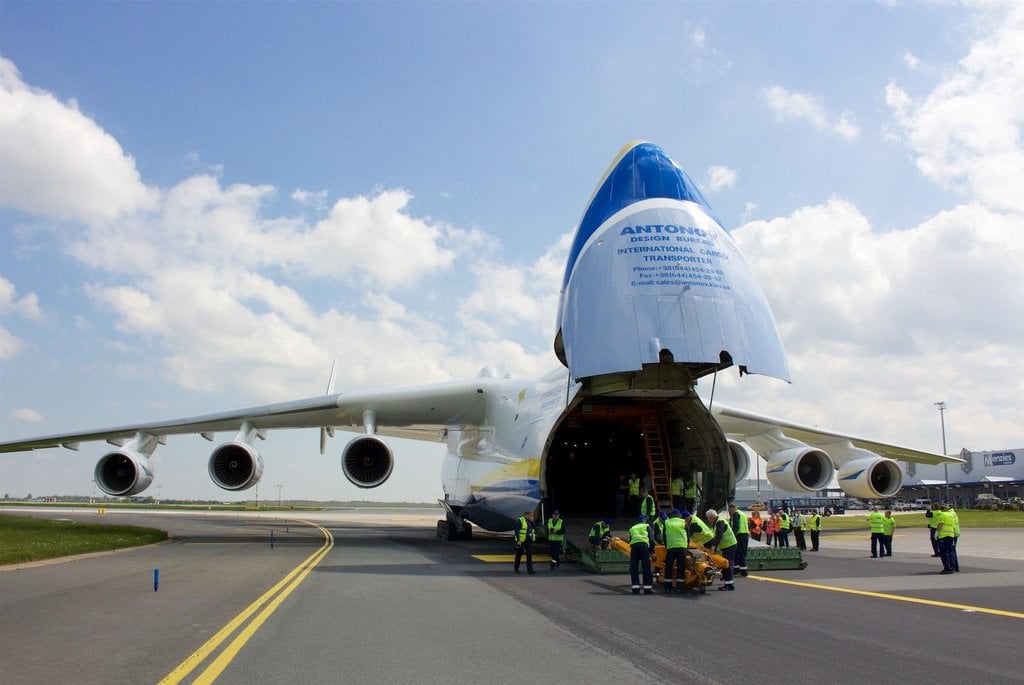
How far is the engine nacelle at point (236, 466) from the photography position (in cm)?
2075

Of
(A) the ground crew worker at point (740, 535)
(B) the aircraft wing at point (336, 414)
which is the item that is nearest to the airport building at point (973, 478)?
(B) the aircraft wing at point (336, 414)

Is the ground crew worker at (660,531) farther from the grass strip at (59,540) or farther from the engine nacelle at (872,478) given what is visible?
the grass strip at (59,540)

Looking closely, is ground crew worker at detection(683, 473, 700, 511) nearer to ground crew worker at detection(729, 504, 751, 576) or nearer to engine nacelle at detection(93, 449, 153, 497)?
ground crew worker at detection(729, 504, 751, 576)

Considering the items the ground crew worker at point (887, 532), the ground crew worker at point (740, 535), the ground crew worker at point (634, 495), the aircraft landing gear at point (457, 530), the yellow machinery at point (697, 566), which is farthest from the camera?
the aircraft landing gear at point (457, 530)

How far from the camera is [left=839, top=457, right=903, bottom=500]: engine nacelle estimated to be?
21.4m

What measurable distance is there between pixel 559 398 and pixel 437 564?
3.80 meters

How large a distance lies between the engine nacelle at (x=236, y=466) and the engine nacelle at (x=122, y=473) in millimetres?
2444

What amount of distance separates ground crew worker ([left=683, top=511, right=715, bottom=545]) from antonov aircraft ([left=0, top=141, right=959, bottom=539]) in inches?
97.6

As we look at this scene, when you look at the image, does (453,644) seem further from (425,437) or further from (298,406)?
(425,437)

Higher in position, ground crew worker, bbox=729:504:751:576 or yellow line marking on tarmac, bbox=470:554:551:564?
ground crew worker, bbox=729:504:751:576

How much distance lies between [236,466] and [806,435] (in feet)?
50.6

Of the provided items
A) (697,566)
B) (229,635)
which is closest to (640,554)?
(697,566)

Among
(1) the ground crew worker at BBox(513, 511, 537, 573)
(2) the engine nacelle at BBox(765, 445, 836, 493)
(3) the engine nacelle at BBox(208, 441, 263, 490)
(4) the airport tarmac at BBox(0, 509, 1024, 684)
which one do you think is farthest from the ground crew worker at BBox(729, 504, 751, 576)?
(3) the engine nacelle at BBox(208, 441, 263, 490)

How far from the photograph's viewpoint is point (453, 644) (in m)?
6.75
